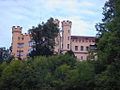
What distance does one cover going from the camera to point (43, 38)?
70812mm

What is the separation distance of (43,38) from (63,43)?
17.7 meters

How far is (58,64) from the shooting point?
58.7 m

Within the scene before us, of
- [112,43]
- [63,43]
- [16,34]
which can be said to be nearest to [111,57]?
[112,43]

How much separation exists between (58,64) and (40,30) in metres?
13.4

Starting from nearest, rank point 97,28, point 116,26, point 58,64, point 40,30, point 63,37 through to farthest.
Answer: point 116,26, point 97,28, point 58,64, point 40,30, point 63,37

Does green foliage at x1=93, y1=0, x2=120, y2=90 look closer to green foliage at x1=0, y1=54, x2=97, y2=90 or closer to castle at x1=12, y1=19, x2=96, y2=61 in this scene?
green foliage at x1=0, y1=54, x2=97, y2=90

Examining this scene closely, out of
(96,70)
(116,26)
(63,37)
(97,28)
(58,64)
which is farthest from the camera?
(63,37)

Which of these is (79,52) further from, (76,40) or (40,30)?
(40,30)

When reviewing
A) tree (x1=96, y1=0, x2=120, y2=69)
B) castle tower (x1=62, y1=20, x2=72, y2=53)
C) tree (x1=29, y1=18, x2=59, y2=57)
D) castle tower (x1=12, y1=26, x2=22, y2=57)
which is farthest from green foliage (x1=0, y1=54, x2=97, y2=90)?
castle tower (x1=12, y1=26, x2=22, y2=57)

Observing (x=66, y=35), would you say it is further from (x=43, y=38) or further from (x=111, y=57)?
(x=111, y=57)

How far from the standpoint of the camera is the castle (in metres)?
88.6

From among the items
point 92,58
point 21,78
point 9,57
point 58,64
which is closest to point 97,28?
point 92,58

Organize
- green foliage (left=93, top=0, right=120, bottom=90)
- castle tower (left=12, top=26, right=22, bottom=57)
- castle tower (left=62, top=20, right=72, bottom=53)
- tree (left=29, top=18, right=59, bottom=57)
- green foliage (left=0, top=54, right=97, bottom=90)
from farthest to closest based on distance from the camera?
castle tower (left=12, top=26, right=22, bottom=57), castle tower (left=62, top=20, right=72, bottom=53), tree (left=29, top=18, right=59, bottom=57), green foliage (left=0, top=54, right=97, bottom=90), green foliage (left=93, top=0, right=120, bottom=90)

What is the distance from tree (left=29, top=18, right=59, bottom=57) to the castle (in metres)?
16.7
